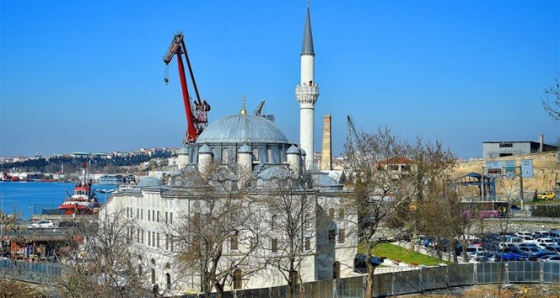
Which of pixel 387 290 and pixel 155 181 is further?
pixel 155 181

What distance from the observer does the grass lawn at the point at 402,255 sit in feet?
134

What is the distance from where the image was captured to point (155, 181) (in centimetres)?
4200

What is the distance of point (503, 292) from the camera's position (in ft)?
95.2

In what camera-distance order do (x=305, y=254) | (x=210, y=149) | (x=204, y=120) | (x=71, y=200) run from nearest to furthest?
(x=305, y=254) → (x=210, y=149) → (x=204, y=120) → (x=71, y=200)

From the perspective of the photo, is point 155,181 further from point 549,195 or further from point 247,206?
point 549,195

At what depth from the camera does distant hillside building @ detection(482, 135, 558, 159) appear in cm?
9012

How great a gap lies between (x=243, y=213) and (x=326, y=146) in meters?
56.8

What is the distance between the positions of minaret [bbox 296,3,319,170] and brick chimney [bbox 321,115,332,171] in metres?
34.0

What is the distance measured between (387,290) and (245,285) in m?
8.33

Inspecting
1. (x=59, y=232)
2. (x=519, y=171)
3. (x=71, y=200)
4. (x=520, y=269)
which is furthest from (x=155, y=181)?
(x=71, y=200)

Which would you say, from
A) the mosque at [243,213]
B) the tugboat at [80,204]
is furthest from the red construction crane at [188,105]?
the mosque at [243,213]

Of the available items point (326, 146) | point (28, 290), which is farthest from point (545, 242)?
point (326, 146)

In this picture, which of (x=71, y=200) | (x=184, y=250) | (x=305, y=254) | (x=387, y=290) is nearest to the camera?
(x=387, y=290)

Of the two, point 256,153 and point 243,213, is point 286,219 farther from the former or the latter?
point 256,153
